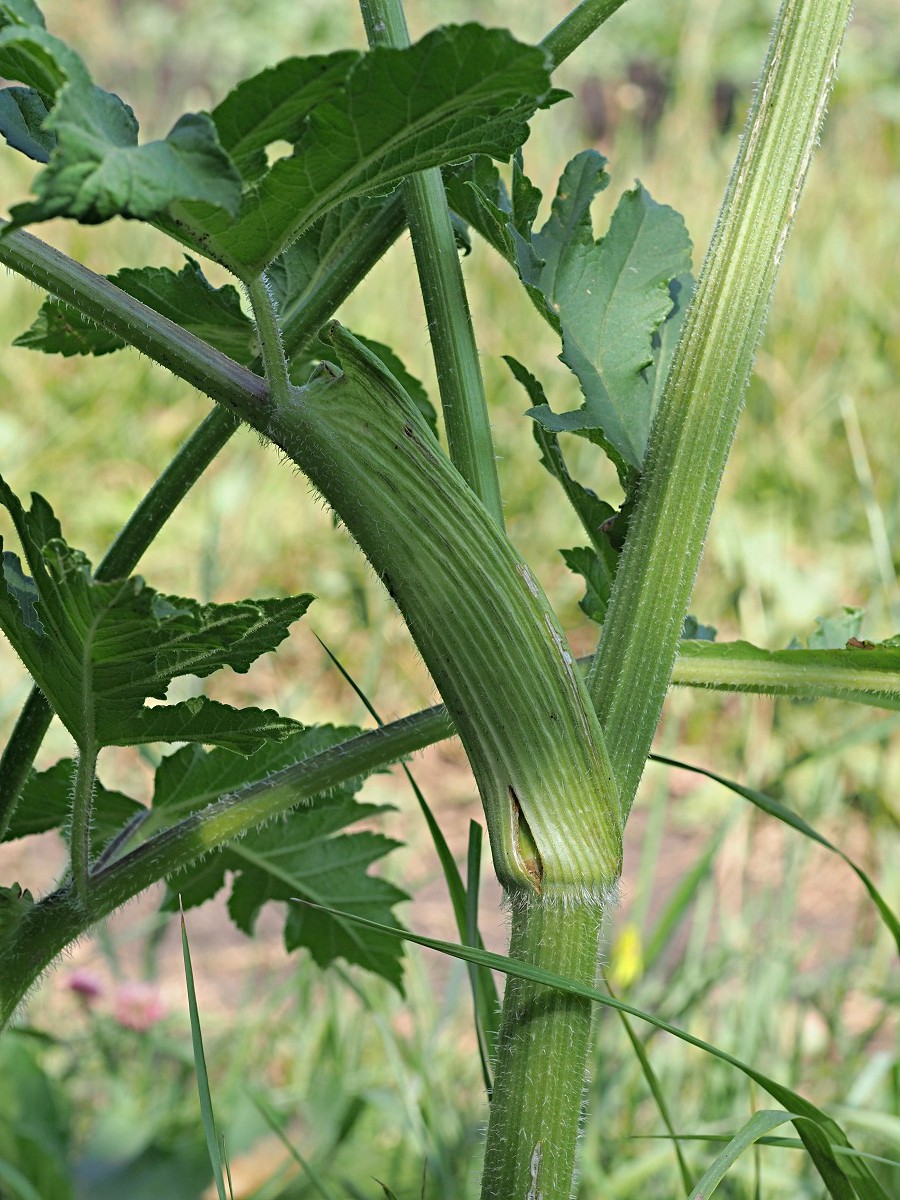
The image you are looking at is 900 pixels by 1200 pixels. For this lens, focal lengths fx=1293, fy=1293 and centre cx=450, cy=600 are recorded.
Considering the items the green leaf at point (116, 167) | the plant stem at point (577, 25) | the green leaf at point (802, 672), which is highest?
the plant stem at point (577, 25)

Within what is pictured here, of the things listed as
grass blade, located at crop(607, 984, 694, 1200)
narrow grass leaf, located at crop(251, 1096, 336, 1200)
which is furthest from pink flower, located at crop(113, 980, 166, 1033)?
grass blade, located at crop(607, 984, 694, 1200)

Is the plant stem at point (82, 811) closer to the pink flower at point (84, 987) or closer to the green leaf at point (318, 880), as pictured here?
the green leaf at point (318, 880)

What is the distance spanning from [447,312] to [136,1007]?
1.30m

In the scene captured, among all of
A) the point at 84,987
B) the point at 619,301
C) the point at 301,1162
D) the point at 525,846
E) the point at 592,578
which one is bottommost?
the point at 301,1162

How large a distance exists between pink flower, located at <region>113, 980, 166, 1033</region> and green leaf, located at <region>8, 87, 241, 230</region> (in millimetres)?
1416

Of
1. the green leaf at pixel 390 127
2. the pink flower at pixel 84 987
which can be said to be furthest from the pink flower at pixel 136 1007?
the green leaf at pixel 390 127

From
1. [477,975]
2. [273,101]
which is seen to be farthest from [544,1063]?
[273,101]

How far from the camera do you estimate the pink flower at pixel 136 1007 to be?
1687 millimetres

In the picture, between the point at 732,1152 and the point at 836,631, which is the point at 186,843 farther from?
the point at 836,631

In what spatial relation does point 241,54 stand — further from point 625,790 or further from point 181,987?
point 625,790

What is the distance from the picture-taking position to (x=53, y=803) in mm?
833

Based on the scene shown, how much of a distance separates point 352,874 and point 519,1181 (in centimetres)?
39

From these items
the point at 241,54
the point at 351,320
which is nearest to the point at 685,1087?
the point at 351,320

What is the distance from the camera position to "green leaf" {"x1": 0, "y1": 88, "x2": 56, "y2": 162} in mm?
608
